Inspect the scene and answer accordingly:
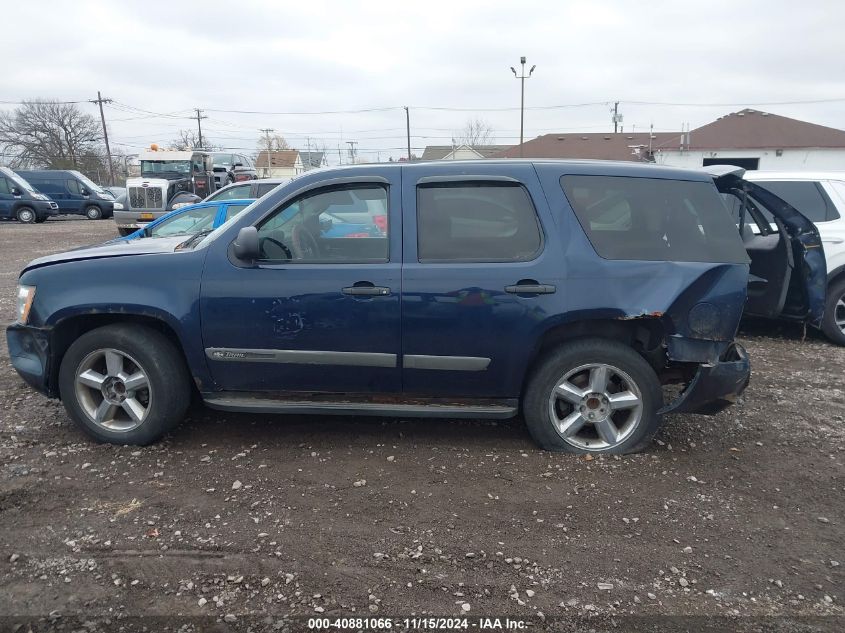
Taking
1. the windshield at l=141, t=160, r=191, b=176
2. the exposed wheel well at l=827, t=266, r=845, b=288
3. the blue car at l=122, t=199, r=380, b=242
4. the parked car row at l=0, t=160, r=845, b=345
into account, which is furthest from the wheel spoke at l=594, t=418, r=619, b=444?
the windshield at l=141, t=160, r=191, b=176

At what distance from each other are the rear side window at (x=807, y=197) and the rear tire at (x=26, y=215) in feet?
93.9

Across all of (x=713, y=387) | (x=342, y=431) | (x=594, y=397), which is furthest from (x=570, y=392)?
(x=342, y=431)

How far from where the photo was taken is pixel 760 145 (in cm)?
3291

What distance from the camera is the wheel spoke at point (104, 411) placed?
4047mm

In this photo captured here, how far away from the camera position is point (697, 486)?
12.0 ft

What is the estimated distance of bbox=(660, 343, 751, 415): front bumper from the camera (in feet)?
12.5

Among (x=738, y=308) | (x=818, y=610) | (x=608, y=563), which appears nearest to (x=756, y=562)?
(x=818, y=610)

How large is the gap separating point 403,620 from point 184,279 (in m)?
2.44

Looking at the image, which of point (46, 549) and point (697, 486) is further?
point (697, 486)

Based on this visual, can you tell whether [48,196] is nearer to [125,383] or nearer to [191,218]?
[191,218]

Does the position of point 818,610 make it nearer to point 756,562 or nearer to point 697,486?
point 756,562

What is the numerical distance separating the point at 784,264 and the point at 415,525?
4176mm

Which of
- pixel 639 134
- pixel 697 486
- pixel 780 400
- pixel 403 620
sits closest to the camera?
pixel 403 620

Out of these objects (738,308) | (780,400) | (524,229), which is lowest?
(780,400)
